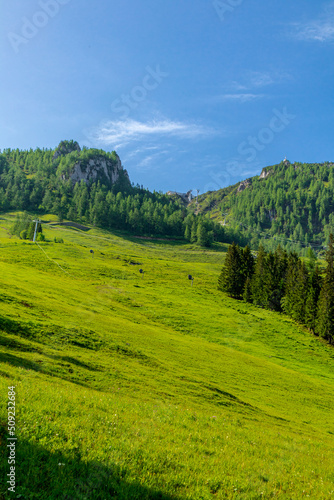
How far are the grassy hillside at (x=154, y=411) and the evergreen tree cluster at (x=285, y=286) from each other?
2026cm

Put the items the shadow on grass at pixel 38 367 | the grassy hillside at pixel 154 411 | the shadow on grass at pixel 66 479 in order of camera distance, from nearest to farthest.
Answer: the shadow on grass at pixel 66 479 → the grassy hillside at pixel 154 411 → the shadow on grass at pixel 38 367

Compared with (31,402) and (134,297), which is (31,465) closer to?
(31,402)

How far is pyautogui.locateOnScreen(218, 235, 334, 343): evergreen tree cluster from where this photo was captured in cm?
8475

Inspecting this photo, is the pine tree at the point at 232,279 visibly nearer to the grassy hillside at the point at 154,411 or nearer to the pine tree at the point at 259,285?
the pine tree at the point at 259,285

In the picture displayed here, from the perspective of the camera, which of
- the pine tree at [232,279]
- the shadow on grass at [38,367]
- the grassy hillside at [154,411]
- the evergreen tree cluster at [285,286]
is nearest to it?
the grassy hillside at [154,411]

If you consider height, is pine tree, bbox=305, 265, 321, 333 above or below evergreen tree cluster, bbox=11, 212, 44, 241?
below

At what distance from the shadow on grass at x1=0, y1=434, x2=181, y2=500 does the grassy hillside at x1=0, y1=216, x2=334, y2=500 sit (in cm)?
3

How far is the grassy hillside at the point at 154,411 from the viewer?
7531mm

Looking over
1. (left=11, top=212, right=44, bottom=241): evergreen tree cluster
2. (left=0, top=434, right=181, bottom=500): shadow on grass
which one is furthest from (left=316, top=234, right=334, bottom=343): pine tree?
(left=11, top=212, right=44, bottom=241): evergreen tree cluster

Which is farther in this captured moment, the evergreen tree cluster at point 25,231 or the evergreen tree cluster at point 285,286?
the evergreen tree cluster at point 25,231

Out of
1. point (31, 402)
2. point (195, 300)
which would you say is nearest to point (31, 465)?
point (31, 402)

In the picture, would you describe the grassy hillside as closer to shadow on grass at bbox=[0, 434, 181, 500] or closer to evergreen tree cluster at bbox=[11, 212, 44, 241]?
shadow on grass at bbox=[0, 434, 181, 500]

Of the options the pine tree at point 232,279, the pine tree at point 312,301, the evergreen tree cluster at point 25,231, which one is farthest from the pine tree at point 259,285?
the evergreen tree cluster at point 25,231

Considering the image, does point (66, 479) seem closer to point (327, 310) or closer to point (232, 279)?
point (327, 310)
